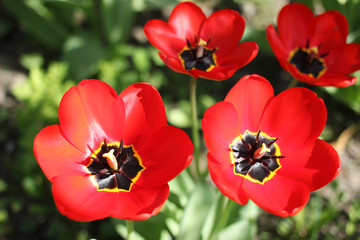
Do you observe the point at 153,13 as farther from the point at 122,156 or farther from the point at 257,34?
the point at 122,156

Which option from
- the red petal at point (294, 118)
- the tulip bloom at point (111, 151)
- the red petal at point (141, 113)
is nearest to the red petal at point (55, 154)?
the tulip bloom at point (111, 151)

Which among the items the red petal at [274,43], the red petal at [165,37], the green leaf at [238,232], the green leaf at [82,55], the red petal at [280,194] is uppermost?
the red petal at [165,37]

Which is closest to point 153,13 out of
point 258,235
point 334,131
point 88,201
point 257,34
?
point 257,34

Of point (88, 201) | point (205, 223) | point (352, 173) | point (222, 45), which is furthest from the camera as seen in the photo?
point (352, 173)

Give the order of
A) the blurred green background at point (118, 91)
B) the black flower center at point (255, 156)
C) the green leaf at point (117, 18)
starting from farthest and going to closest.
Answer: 1. the green leaf at point (117, 18)
2. the blurred green background at point (118, 91)
3. the black flower center at point (255, 156)

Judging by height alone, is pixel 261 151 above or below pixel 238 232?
above

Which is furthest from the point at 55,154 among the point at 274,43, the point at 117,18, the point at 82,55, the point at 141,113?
the point at 117,18

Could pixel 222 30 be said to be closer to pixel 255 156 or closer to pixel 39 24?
pixel 255 156

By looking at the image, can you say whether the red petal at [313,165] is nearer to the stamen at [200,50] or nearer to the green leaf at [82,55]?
the stamen at [200,50]
